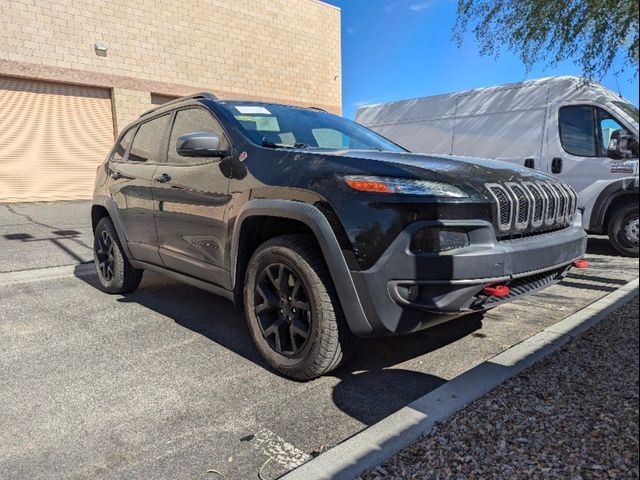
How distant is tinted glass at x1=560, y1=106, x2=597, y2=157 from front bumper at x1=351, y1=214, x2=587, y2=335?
579 centimetres

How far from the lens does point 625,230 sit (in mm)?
7195

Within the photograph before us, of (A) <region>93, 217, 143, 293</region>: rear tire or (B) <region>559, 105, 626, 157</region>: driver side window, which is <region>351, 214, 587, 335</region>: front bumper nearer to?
(A) <region>93, 217, 143, 293</region>: rear tire

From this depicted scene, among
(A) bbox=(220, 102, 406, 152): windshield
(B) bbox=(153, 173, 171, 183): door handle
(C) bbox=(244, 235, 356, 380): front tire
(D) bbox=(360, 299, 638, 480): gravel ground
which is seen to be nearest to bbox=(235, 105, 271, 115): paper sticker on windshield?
(A) bbox=(220, 102, 406, 152): windshield

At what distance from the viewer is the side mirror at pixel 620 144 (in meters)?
6.99

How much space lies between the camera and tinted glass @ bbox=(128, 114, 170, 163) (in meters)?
4.32

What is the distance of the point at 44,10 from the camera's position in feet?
41.1

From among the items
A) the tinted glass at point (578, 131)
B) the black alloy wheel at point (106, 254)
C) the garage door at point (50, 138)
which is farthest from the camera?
the garage door at point (50, 138)

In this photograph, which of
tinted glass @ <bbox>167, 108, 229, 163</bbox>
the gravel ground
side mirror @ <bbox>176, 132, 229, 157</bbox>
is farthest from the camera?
tinted glass @ <bbox>167, 108, 229, 163</bbox>

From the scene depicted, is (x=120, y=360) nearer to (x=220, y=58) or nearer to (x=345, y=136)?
(x=345, y=136)

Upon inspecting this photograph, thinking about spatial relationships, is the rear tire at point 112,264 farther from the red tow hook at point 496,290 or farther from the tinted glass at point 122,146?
the red tow hook at point 496,290

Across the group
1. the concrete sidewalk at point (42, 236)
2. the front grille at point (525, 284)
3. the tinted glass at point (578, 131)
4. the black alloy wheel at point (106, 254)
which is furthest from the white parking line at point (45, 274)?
the tinted glass at point (578, 131)

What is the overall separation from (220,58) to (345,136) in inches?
521

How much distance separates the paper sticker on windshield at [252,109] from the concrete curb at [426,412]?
2323 millimetres

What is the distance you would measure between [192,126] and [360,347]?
2.15 metres
